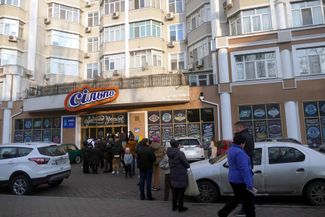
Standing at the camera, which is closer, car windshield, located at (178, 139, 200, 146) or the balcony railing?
car windshield, located at (178, 139, 200, 146)

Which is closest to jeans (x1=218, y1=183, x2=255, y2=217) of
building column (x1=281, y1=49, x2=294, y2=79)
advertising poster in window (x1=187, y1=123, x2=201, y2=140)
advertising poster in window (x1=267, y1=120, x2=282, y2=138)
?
advertising poster in window (x1=267, y1=120, x2=282, y2=138)

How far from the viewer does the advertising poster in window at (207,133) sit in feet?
69.5

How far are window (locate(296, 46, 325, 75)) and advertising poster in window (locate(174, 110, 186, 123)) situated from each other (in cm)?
844

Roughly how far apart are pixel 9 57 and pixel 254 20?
22808 mm

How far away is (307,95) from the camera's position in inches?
745

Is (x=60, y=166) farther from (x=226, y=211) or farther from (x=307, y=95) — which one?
(x=307, y=95)

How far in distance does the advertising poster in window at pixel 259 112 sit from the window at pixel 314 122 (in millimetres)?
2541

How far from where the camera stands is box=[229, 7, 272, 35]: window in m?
20.5

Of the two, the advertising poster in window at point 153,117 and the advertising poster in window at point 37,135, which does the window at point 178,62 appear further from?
the advertising poster in window at point 37,135

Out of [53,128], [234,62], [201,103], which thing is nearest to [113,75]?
[53,128]

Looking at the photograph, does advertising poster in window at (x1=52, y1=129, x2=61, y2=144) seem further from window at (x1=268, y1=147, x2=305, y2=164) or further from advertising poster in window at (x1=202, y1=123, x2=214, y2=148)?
window at (x1=268, y1=147, x2=305, y2=164)

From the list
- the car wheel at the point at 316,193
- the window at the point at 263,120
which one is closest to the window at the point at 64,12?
the window at the point at 263,120

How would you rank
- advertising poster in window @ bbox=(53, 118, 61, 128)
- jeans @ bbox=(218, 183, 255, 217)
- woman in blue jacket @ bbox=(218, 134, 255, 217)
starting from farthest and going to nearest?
advertising poster in window @ bbox=(53, 118, 61, 128), jeans @ bbox=(218, 183, 255, 217), woman in blue jacket @ bbox=(218, 134, 255, 217)

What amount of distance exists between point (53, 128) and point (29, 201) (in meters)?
18.4
